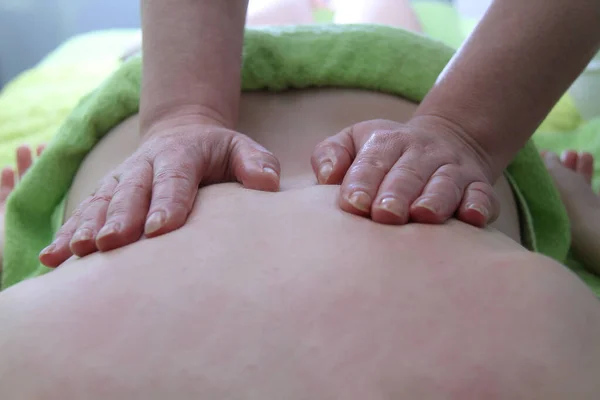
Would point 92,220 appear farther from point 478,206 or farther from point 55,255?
point 478,206

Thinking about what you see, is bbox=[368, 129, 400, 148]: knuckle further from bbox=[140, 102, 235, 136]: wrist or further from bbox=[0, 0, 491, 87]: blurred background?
bbox=[0, 0, 491, 87]: blurred background

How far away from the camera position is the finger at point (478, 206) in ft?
1.79

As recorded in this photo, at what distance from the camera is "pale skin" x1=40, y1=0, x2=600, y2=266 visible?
1.79 ft

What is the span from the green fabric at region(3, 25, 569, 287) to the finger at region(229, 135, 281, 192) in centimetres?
27

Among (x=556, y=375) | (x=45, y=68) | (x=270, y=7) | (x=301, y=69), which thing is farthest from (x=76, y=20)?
(x=556, y=375)

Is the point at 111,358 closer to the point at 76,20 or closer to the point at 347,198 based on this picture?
the point at 347,198

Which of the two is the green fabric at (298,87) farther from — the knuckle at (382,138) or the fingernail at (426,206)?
the fingernail at (426,206)

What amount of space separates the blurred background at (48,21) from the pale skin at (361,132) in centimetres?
215

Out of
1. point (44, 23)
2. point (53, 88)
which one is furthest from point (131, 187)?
point (44, 23)

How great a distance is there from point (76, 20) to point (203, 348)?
2734 mm

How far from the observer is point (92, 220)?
1.86 feet

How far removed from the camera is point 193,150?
25.0 inches

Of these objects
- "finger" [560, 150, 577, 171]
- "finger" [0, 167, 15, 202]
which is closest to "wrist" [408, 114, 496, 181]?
"finger" [560, 150, 577, 171]

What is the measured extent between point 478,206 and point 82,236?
361 mm
